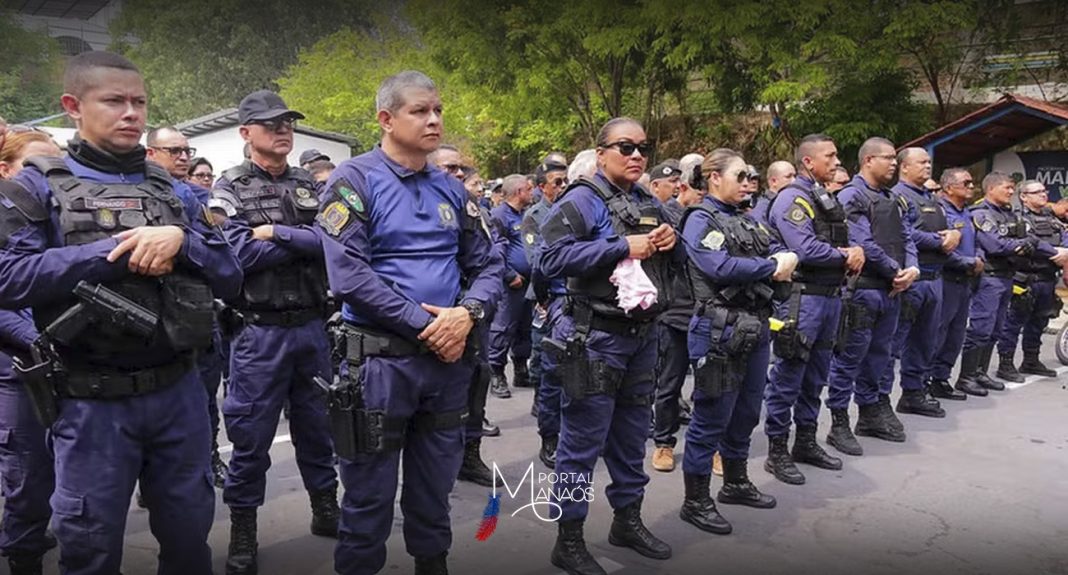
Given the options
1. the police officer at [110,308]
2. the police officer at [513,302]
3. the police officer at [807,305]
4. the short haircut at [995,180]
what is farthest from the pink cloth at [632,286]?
the short haircut at [995,180]

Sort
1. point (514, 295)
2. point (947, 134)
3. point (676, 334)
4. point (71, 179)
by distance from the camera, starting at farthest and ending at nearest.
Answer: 1. point (947, 134)
2. point (514, 295)
3. point (676, 334)
4. point (71, 179)

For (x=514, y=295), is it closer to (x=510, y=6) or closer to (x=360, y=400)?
(x=360, y=400)

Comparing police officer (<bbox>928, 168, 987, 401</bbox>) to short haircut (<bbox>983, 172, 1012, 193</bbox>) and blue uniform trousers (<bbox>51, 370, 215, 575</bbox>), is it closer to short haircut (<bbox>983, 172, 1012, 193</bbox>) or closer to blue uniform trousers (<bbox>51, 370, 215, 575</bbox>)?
short haircut (<bbox>983, 172, 1012, 193</bbox>)

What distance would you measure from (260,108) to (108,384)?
69.8 inches

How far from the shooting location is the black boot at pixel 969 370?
7277mm

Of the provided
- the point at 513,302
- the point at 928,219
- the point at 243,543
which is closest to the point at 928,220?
the point at 928,219

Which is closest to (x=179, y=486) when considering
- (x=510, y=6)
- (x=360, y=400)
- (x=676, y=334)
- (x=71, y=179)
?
(x=360, y=400)

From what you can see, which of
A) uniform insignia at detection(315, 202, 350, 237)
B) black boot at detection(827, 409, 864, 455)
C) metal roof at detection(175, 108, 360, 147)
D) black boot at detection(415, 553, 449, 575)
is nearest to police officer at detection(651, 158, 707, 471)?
black boot at detection(827, 409, 864, 455)

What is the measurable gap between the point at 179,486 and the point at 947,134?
39.8 feet

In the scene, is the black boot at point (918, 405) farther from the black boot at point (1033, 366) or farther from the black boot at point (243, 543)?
the black boot at point (243, 543)

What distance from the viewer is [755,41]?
13164 mm

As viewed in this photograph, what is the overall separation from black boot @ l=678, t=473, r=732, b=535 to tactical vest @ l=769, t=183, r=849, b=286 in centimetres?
158

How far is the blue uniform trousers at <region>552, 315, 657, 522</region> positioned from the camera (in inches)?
141

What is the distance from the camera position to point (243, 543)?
3.61 meters
